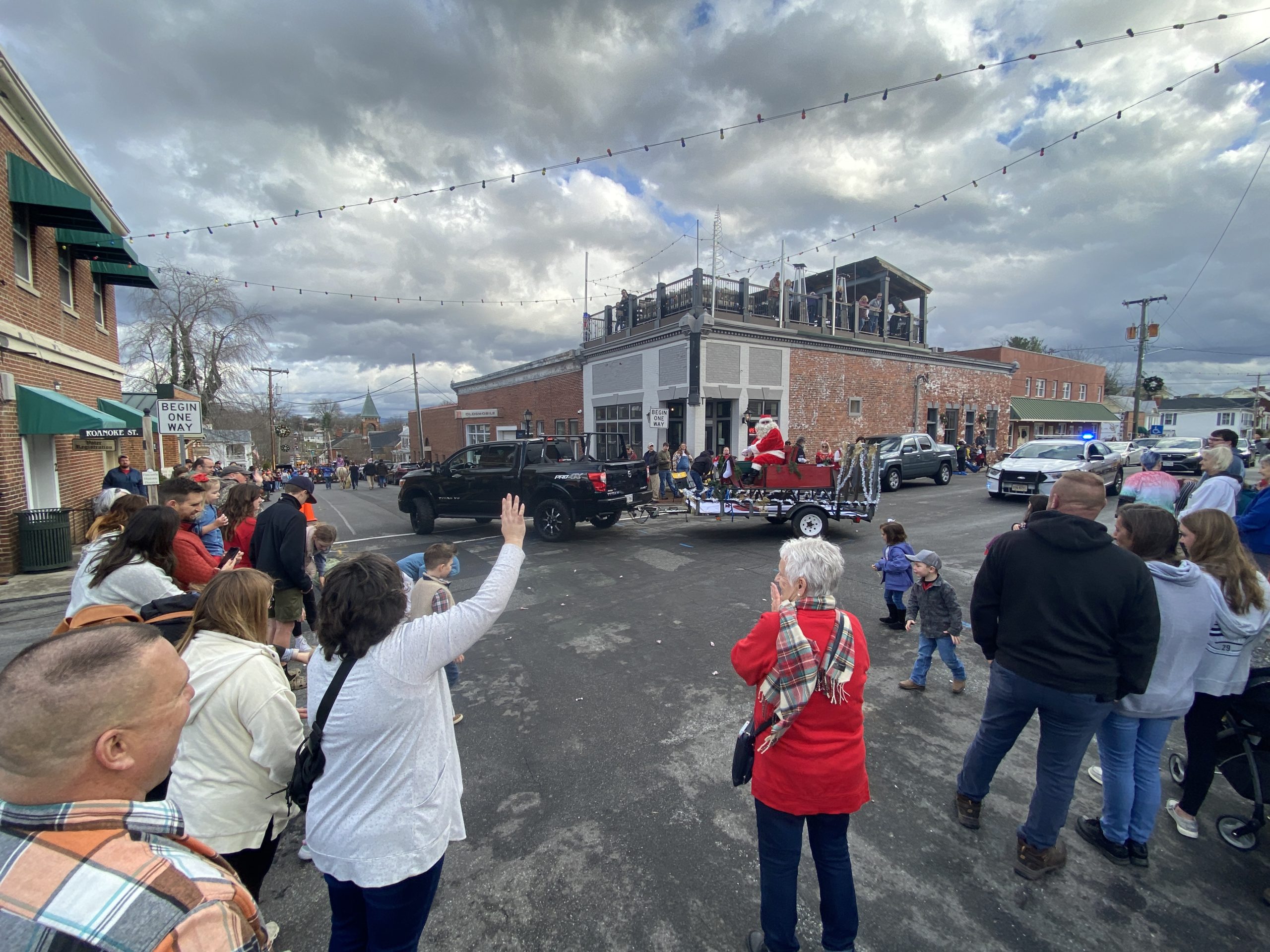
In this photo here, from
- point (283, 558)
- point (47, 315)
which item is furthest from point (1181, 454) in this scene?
point (47, 315)

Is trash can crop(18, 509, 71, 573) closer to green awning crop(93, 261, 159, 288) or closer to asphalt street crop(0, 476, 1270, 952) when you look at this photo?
green awning crop(93, 261, 159, 288)

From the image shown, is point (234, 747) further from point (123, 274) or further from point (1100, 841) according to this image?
point (123, 274)

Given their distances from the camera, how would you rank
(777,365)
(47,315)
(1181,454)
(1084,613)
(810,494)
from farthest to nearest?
(1181,454) < (777,365) < (47,315) < (810,494) < (1084,613)

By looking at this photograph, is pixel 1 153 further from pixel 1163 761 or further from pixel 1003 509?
pixel 1003 509

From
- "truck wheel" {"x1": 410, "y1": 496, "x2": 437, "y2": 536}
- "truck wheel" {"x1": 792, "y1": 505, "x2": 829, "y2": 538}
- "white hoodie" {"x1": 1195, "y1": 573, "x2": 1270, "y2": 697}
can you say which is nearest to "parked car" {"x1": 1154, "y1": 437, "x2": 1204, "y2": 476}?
"truck wheel" {"x1": 792, "y1": 505, "x2": 829, "y2": 538}

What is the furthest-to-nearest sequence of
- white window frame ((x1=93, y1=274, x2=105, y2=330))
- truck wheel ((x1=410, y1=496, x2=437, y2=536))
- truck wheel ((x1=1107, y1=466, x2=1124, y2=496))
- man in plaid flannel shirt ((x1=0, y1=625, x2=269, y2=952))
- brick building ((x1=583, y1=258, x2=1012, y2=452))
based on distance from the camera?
brick building ((x1=583, y1=258, x2=1012, y2=452)) → truck wheel ((x1=1107, y1=466, x2=1124, y2=496)) → white window frame ((x1=93, y1=274, x2=105, y2=330)) → truck wheel ((x1=410, y1=496, x2=437, y2=536)) → man in plaid flannel shirt ((x1=0, y1=625, x2=269, y2=952))

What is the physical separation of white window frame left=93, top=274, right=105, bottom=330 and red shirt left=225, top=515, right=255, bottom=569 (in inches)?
509

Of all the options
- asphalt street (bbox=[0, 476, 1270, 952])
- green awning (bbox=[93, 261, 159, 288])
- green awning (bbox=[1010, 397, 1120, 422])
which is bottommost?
asphalt street (bbox=[0, 476, 1270, 952])

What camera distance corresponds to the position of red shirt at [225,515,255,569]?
177 inches

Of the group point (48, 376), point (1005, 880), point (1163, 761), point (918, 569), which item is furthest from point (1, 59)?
point (1163, 761)

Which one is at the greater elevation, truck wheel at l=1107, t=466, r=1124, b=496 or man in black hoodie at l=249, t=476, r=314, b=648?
man in black hoodie at l=249, t=476, r=314, b=648

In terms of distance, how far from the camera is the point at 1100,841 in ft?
8.77

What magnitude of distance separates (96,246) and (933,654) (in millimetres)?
15979

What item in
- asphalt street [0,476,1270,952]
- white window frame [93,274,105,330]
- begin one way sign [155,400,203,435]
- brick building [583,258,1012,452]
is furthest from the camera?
brick building [583,258,1012,452]
